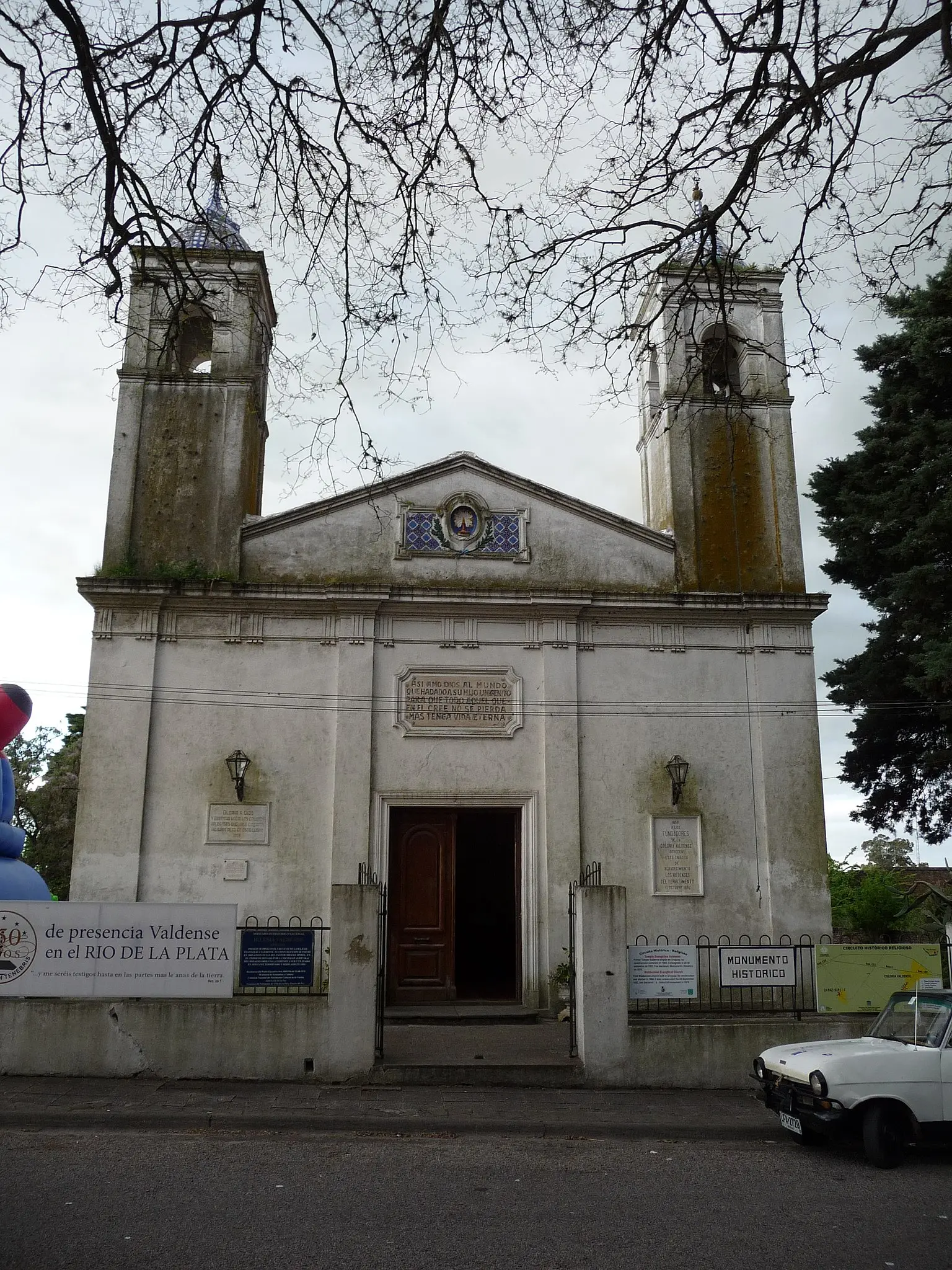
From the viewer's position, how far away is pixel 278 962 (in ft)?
37.0

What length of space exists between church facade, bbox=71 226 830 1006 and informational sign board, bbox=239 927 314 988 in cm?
290

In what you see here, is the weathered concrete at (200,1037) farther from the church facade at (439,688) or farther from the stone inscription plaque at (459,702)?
the stone inscription plaque at (459,702)

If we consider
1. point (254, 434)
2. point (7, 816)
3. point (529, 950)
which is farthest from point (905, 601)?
point (7, 816)

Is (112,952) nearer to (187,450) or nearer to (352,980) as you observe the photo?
(352,980)

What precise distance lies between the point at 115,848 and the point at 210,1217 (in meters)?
8.22

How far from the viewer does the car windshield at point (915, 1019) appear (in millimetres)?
8812

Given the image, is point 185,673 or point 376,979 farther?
point 185,673

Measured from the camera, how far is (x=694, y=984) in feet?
37.6

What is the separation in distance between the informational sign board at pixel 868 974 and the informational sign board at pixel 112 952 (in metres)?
6.48

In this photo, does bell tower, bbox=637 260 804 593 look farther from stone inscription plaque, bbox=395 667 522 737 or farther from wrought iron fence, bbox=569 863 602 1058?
wrought iron fence, bbox=569 863 602 1058

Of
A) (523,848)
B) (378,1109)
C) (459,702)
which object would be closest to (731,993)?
(523,848)

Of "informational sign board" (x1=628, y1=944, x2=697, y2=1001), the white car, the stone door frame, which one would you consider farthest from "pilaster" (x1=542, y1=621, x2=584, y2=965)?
the white car

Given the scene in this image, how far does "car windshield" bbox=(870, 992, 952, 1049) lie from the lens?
28.9 feet

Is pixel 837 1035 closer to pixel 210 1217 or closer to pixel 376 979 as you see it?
pixel 376 979
